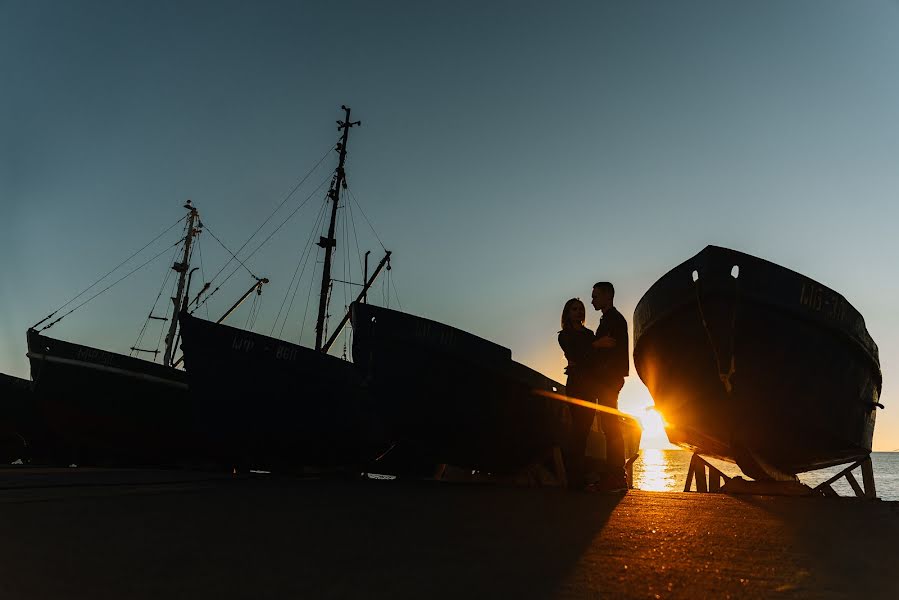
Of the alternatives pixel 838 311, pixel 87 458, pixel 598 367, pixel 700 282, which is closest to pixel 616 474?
pixel 598 367

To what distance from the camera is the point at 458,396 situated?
320 inches

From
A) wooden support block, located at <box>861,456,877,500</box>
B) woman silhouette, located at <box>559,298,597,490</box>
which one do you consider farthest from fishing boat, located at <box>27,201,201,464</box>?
wooden support block, located at <box>861,456,877,500</box>

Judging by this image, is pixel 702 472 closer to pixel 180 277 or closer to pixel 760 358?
pixel 760 358

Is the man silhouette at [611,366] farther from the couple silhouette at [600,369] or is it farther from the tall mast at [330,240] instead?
the tall mast at [330,240]

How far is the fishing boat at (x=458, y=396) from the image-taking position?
319 inches

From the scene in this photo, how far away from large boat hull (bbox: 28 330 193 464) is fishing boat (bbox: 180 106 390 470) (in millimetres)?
3986

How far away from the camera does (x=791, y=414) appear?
6.76 meters

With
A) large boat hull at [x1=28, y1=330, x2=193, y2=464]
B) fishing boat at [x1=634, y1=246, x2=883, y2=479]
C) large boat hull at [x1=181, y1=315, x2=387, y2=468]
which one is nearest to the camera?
fishing boat at [x1=634, y1=246, x2=883, y2=479]

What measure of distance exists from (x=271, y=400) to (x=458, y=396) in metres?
Result: 4.98

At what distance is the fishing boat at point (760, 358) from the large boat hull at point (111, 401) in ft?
42.7

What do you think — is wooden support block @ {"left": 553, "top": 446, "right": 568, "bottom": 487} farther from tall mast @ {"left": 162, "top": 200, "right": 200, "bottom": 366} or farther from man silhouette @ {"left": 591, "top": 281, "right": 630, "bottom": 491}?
tall mast @ {"left": 162, "top": 200, "right": 200, "bottom": 366}

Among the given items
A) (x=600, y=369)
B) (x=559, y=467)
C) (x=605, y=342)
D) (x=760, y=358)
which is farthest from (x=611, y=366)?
(x=559, y=467)

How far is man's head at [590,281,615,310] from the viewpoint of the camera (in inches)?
240

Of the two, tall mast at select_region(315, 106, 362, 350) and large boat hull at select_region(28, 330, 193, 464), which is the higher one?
tall mast at select_region(315, 106, 362, 350)
